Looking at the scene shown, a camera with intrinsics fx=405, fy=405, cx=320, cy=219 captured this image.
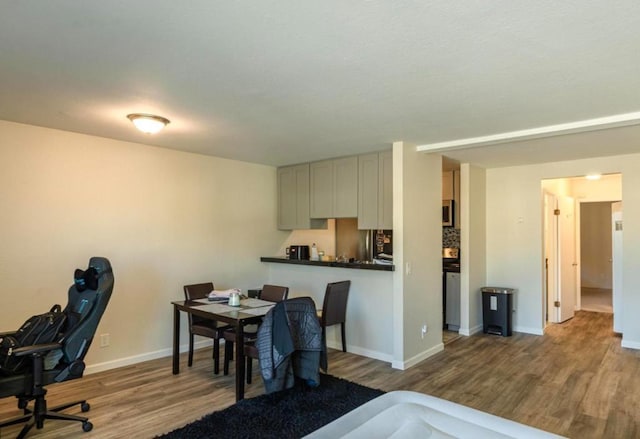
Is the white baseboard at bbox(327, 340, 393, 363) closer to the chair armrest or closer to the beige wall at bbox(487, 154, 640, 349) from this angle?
the beige wall at bbox(487, 154, 640, 349)

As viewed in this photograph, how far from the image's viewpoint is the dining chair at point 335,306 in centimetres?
425

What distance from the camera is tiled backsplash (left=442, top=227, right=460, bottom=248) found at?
5.90 metres

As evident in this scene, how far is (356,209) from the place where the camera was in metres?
4.84

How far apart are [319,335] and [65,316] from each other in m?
1.89

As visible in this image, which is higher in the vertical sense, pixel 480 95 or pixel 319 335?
pixel 480 95

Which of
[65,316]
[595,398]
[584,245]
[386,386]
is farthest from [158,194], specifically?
[584,245]

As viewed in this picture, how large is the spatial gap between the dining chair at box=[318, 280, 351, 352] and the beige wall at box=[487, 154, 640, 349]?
2.66 m

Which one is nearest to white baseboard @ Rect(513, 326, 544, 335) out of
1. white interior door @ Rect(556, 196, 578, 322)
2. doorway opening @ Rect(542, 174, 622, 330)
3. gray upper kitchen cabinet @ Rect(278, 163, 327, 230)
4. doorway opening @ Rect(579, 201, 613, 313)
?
doorway opening @ Rect(542, 174, 622, 330)

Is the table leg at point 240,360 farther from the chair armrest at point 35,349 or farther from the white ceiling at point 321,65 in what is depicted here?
the white ceiling at point 321,65

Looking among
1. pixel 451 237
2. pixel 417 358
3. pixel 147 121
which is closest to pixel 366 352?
pixel 417 358

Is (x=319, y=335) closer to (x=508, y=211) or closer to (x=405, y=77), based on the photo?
(x=405, y=77)

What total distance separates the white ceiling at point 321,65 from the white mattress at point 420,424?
1856 mm

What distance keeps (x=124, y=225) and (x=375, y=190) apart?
275 cm

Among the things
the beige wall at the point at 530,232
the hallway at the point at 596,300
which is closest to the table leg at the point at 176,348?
the beige wall at the point at 530,232
